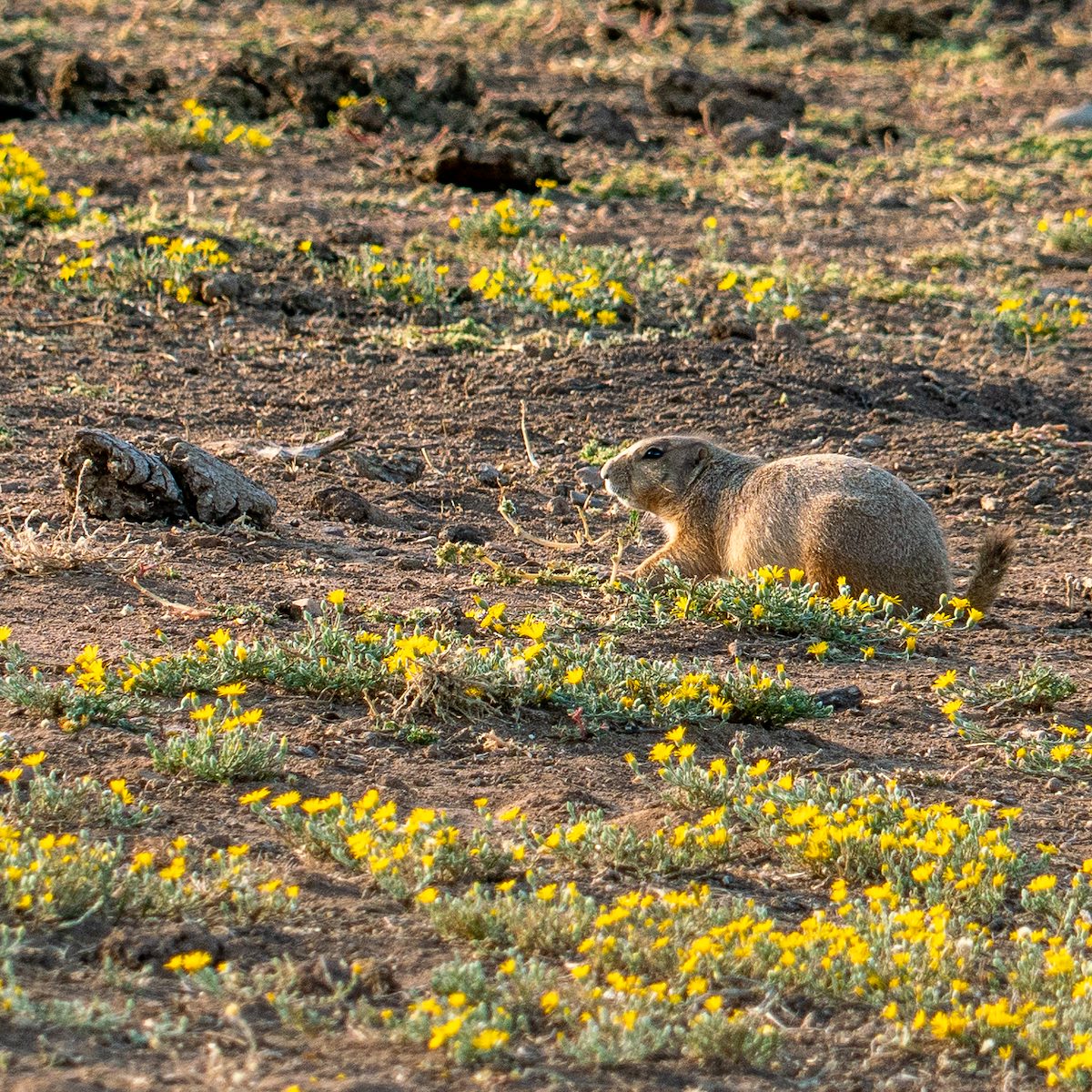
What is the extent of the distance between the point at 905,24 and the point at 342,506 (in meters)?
15.1

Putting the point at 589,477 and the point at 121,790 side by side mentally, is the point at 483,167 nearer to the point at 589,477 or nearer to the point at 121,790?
the point at 589,477

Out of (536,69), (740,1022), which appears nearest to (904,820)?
(740,1022)

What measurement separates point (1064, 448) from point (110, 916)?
642 centimetres

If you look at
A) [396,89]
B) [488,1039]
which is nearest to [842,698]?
[488,1039]

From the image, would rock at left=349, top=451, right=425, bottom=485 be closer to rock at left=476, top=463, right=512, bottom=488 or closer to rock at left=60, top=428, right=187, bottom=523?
rock at left=476, top=463, right=512, bottom=488

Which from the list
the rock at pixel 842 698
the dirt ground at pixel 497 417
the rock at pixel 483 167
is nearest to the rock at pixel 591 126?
the dirt ground at pixel 497 417

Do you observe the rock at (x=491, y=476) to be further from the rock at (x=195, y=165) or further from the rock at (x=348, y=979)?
the rock at (x=195, y=165)

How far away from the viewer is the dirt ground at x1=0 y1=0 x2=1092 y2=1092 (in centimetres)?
430

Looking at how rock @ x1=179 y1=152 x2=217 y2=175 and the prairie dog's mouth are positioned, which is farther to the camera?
rock @ x1=179 y1=152 x2=217 y2=175

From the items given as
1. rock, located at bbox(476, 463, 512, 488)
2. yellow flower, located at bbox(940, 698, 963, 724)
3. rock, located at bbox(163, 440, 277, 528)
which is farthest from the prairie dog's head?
yellow flower, located at bbox(940, 698, 963, 724)

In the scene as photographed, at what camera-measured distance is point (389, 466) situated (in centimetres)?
838

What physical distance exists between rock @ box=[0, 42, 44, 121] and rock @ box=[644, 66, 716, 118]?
546 centimetres

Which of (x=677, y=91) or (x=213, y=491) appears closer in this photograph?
(x=213, y=491)

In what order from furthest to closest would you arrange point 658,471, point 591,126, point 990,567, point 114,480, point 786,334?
point 591,126 < point 786,334 < point 658,471 < point 114,480 < point 990,567
